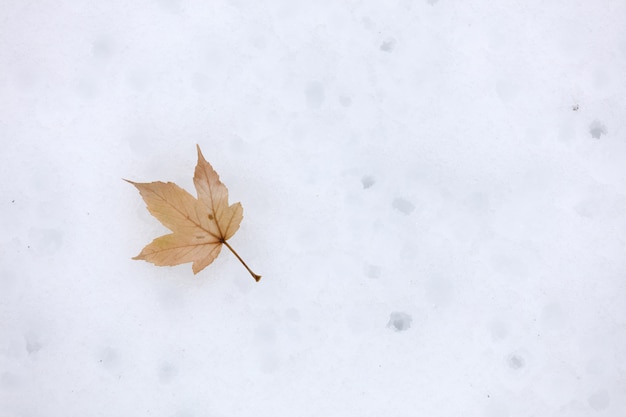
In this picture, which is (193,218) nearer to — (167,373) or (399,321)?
(167,373)

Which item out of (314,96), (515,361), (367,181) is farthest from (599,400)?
(314,96)

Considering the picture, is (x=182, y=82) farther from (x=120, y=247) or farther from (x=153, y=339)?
(x=153, y=339)

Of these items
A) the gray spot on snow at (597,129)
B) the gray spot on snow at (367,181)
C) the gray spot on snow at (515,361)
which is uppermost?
the gray spot on snow at (597,129)

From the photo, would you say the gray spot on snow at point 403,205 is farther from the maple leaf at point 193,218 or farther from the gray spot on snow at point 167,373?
the gray spot on snow at point 167,373

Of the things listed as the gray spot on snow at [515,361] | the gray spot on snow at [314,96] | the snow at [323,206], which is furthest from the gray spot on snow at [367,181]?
the gray spot on snow at [515,361]

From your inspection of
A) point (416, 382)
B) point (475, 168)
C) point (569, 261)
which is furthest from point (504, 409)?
point (475, 168)
